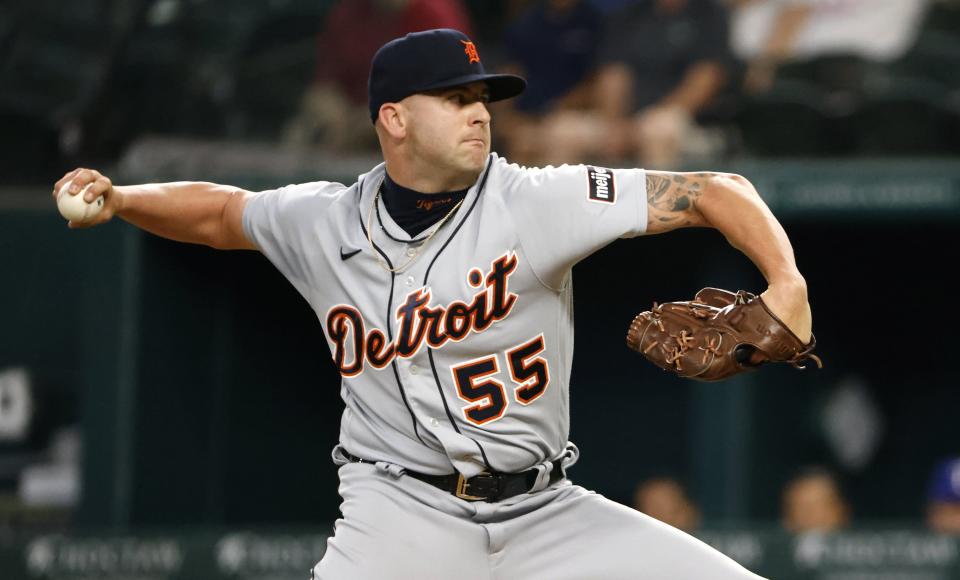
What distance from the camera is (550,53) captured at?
24.5ft

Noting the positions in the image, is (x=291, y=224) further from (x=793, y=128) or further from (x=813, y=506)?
(x=793, y=128)

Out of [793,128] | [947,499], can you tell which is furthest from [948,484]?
[793,128]

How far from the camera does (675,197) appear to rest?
3562 mm

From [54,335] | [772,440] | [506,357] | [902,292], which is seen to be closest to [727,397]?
[772,440]

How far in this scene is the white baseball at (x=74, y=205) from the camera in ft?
12.0

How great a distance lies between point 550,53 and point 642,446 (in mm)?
2094

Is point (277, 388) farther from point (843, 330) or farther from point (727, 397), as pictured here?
point (843, 330)

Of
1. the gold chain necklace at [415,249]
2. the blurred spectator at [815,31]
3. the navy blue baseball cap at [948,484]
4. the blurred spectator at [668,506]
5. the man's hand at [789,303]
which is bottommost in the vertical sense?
the blurred spectator at [668,506]

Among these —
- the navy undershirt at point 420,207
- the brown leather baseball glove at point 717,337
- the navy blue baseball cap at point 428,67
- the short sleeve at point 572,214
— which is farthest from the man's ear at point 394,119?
the brown leather baseball glove at point 717,337

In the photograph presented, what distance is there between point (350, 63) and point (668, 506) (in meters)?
2.50

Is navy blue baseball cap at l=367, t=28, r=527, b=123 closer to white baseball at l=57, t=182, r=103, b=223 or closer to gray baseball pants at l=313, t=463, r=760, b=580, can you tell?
white baseball at l=57, t=182, r=103, b=223

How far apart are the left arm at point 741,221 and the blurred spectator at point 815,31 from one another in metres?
4.15

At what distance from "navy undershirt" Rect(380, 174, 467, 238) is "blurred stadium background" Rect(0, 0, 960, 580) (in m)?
2.96

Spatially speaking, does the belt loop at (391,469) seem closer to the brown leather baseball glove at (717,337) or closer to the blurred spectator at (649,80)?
the brown leather baseball glove at (717,337)
